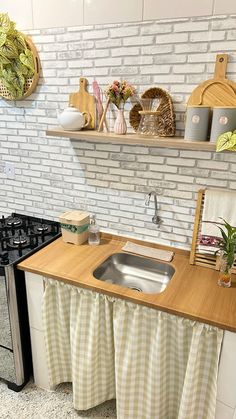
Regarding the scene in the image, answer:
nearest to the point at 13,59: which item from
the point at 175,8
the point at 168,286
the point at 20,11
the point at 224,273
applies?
the point at 20,11

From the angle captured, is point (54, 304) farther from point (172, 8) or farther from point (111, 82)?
point (172, 8)

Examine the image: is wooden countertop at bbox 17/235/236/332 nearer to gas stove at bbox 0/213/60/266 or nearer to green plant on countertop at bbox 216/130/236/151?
gas stove at bbox 0/213/60/266

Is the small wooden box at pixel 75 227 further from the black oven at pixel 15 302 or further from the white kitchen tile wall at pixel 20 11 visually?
the white kitchen tile wall at pixel 20 11

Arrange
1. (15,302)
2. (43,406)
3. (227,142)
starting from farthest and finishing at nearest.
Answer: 1. (43,406)
2. (15,302)
3. (227,142)

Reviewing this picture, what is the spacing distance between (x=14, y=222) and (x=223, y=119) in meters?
1.45

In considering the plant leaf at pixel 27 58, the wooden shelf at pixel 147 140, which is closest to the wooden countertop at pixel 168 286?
the wooden shelf at pixel 147 140

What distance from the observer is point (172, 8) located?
1432 millimetres

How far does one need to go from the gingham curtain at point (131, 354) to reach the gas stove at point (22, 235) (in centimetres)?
30

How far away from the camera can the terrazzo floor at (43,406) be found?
5.58 feet

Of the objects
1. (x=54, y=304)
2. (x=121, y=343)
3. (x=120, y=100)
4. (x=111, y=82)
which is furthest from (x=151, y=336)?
(x=111, y=82)

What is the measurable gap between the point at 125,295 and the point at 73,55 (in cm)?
133

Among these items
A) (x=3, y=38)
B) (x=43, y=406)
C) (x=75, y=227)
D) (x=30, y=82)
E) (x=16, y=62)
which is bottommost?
(x=43, y=406)

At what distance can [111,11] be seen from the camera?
61.1 inches

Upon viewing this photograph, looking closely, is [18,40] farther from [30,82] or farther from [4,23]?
[30,82]
